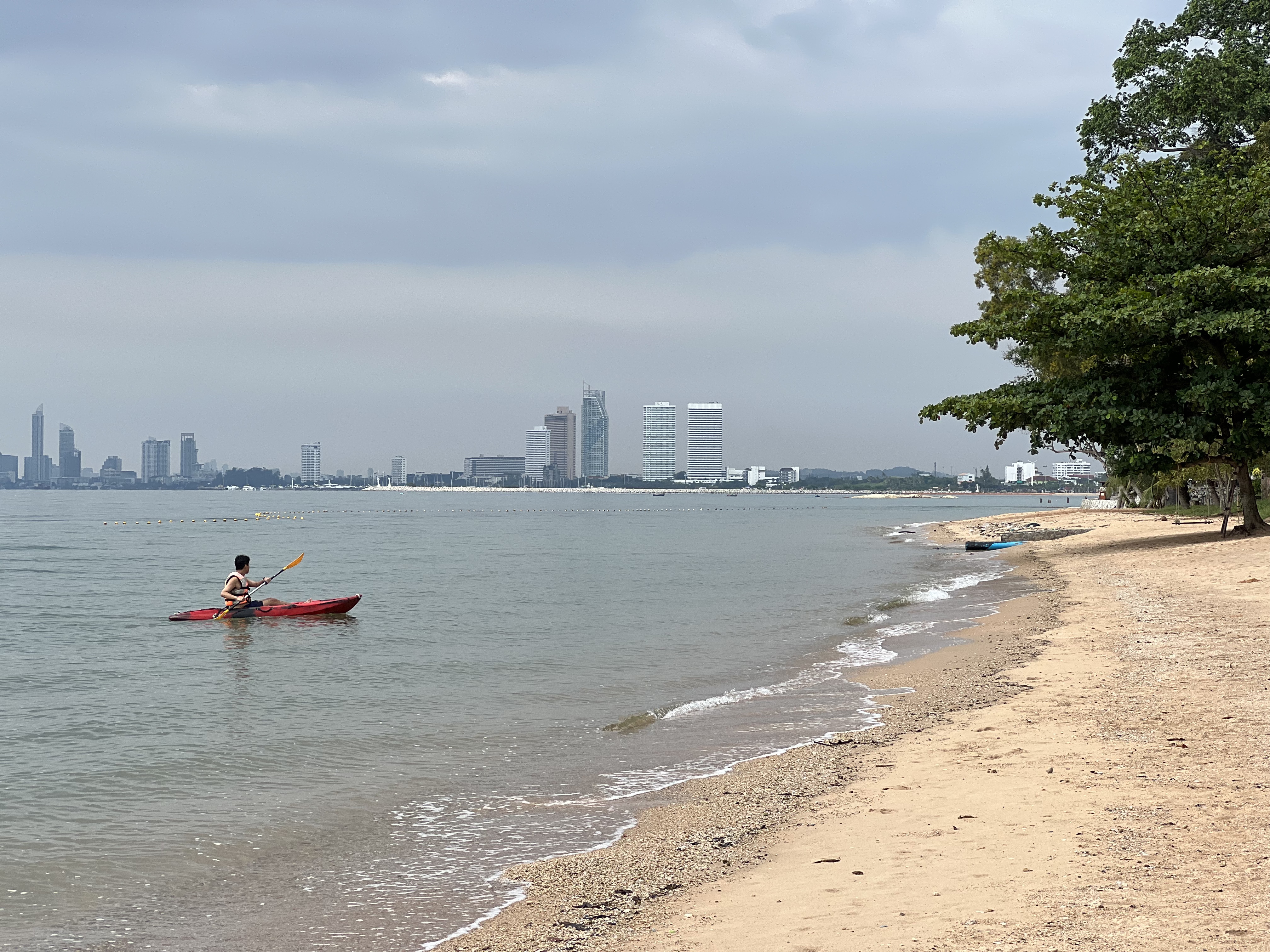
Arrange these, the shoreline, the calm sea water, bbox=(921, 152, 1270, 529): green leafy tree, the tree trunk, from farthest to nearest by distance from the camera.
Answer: the tree trunk
bbox=(921, 152, 1270, 529): green leafy tree
the calm sea water
the shoreline

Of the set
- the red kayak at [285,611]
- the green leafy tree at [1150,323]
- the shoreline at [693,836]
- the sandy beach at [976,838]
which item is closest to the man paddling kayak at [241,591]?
the red kayak at [285,611]

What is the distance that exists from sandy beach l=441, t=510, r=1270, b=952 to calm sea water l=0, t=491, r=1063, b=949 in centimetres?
82

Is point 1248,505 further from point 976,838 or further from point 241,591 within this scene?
point 976,838

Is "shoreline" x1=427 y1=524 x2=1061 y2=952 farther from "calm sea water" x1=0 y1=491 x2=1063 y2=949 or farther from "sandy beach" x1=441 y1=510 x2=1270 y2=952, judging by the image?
"calm sea water" x1=0 y1=491 x2=1063 y2=949

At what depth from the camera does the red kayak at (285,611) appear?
1030 inches

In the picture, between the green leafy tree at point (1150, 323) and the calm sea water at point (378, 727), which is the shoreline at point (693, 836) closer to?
the calm sea water at point (378, 727)

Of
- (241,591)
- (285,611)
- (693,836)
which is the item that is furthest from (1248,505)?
(693,836)

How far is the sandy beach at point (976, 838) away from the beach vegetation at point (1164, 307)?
64.8ft

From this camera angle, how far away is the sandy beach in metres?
5.24

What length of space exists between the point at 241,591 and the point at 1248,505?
31.9 meters

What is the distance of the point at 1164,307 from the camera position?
96.1 ft

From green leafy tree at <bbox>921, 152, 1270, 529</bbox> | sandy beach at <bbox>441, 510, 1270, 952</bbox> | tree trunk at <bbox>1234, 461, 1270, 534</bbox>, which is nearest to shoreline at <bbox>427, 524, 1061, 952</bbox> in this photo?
sandy beach at <bbox>441, 510, 1270, 952</bbox>

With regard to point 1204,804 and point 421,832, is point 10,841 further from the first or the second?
point 1204,804

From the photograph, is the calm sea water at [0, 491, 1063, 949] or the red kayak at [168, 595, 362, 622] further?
the red kayak at [168, 595, 362, 622]
